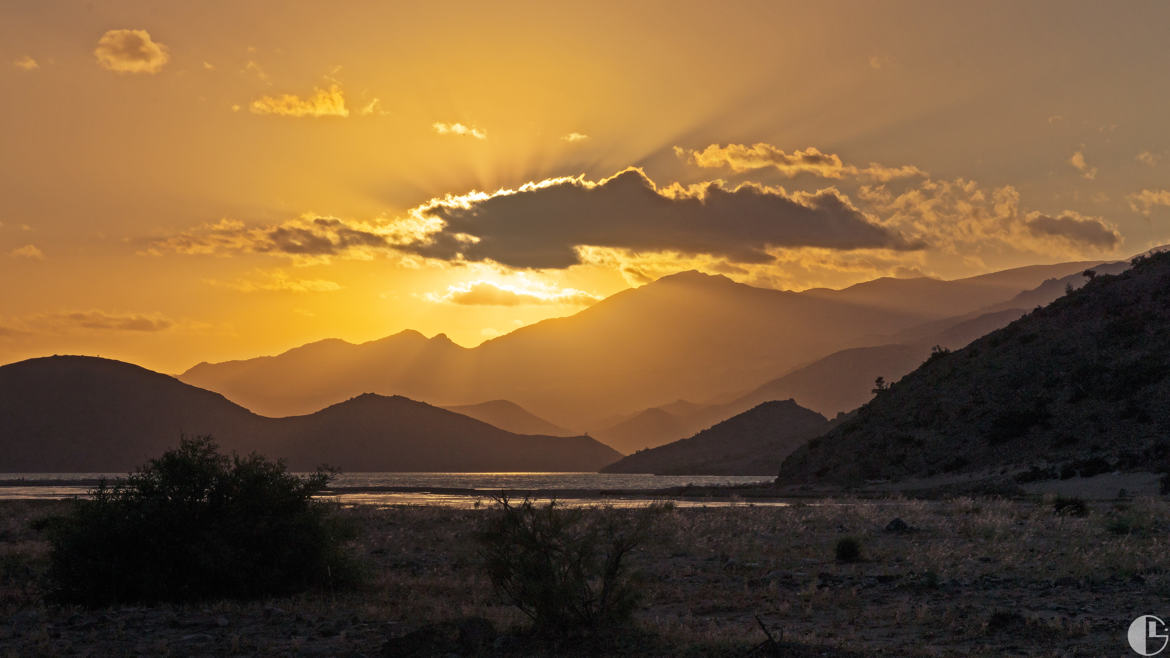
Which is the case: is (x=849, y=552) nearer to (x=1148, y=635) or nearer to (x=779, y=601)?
(x=779, y=601)

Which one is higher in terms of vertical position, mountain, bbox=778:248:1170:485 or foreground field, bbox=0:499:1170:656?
mountain, bbox=778:248:1170:485

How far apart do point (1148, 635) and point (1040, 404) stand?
6327 cm

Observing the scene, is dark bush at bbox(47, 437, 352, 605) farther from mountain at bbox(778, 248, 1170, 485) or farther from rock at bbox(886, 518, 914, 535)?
mountain at bbox(778, 248, 1170, 485)

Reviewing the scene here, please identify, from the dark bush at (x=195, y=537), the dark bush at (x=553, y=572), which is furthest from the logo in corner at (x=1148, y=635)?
the dark bush at (x=195, y=537)

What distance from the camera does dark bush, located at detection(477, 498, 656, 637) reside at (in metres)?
17.4

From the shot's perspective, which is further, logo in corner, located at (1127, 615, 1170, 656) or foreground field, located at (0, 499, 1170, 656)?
foreground field, located at (0, 499, 1170, 656)

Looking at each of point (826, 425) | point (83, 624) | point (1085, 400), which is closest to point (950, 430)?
point (1085, 400)

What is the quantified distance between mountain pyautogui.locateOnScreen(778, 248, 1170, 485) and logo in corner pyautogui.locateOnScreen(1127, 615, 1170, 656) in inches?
1880

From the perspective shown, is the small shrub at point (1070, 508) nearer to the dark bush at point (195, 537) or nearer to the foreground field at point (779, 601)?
the foreground field at point (779, 601)

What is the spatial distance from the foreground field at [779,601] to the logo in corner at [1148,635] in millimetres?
250

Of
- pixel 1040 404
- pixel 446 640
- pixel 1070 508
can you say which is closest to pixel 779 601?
pixel 446 640

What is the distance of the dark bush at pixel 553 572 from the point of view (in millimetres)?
17438

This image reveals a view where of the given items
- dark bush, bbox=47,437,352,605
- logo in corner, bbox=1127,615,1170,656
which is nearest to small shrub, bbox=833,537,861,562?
logo in corner, bbox=1127,615,1170,656

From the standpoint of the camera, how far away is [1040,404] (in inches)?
2896
